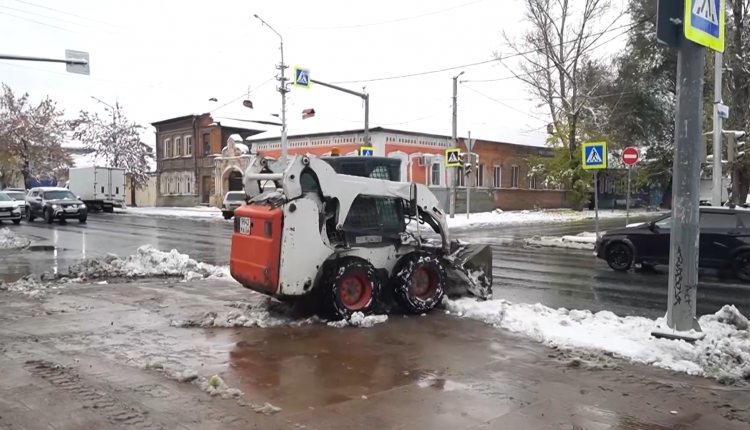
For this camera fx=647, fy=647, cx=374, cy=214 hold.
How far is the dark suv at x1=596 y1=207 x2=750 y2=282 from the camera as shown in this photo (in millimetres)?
13234

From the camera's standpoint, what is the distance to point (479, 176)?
48.1 m

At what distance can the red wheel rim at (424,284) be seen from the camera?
914cm

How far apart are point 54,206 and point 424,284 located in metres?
26.9

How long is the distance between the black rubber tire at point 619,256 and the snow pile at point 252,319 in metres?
8.91

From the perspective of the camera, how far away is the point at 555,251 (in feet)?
64.8

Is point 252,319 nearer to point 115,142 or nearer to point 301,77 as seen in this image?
point 301,77

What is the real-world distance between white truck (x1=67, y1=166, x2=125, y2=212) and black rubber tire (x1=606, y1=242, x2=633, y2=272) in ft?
120

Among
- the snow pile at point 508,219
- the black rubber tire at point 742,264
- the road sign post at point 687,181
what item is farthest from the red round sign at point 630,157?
the road sign post at point 687,181

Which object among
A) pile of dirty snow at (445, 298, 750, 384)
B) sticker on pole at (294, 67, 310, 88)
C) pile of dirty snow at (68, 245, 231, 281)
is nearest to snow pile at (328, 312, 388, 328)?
pile of dirty snow at (445, 298, 750, 384)

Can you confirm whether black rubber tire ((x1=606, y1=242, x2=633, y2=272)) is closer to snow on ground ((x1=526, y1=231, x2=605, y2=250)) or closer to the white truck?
snow on ground ((x1=526, y1=231, x2=605, y2=250))

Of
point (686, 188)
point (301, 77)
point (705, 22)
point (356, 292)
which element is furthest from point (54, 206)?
point (705, 22)

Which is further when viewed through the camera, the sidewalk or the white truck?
the white truck

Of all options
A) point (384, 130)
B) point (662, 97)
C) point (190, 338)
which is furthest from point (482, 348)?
point (662, 97)

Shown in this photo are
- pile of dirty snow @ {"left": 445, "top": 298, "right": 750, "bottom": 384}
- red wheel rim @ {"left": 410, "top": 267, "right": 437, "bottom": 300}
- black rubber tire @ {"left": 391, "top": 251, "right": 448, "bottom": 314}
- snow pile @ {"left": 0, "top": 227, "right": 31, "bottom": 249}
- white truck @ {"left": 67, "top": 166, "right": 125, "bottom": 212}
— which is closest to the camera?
pile of dirty snow @ {"left": 445, "top": 298, "right": 750, "bottom": 384}
